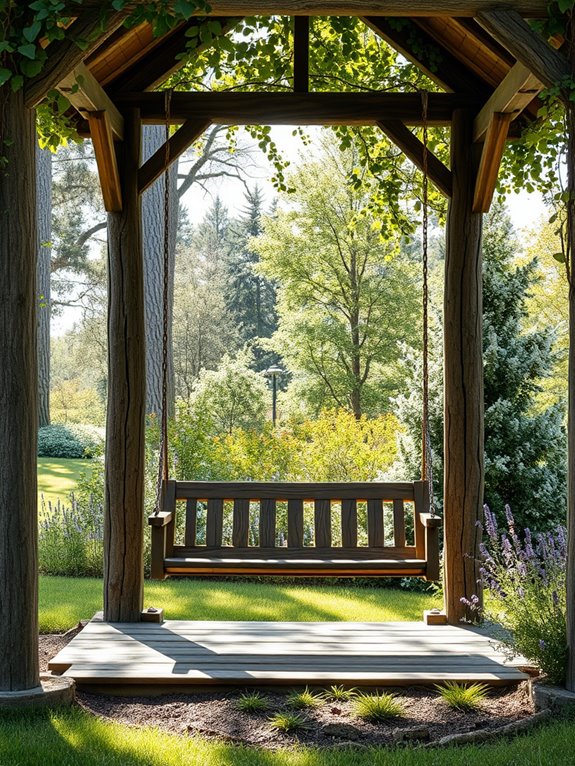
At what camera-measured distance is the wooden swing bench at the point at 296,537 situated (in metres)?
5.03

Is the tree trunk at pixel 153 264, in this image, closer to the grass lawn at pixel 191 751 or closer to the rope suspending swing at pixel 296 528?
the rope suspending swing at pixel 296 528

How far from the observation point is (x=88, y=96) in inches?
183

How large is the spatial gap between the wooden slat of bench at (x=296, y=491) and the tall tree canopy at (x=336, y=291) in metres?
11.3

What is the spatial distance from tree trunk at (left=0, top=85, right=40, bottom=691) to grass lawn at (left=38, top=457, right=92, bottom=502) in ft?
29.0

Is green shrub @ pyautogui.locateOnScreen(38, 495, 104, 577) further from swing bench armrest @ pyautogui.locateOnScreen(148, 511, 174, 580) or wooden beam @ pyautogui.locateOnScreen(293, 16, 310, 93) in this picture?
wooden beam @ pyautogui.locateOnScreen(293, 16, 310, 93)

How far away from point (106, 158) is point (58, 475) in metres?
10.2

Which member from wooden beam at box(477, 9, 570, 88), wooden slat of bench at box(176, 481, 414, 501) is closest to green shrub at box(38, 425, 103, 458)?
wooden slat of bench at box(176, 481, 414, 501)

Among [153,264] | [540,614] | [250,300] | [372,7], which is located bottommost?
[540,614]

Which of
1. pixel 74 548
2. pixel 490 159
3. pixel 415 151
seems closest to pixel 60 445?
pixel 74 548

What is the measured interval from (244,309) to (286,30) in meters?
23.0

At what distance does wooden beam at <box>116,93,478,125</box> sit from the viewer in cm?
527

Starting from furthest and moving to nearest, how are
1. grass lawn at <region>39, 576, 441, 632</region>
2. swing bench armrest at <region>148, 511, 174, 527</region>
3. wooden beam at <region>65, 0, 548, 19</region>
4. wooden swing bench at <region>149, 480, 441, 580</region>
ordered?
grass lawn at <region>39, 576, 441, 632</region> < wooden swing bench at <region>149, 480, 441, 580</region> < swing bench armrest at <region>148, 511, 174, 527</region> < wooden beam at <region>65, 0, 548, 19</region>

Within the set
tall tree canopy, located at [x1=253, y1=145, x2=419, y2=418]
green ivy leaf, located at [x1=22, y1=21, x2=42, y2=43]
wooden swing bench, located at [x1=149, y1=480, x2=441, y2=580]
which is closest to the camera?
green ivy leaf, located at [x1=22, y1=21, x2=42, y2=43]

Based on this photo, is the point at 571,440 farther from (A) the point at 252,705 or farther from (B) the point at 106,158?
(B) the point at 106,158
